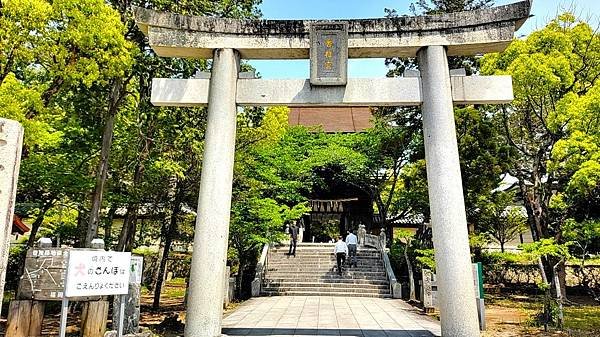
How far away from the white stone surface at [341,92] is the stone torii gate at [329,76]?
2cm

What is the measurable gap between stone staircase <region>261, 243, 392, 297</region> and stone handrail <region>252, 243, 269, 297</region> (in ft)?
0.88

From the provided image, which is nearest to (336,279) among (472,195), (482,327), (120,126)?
(472,195)

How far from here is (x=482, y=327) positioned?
9.63m

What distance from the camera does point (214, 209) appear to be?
24.6 ft

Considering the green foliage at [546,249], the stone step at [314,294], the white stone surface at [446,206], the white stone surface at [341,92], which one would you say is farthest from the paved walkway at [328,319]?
the white stone surface at [341,92]

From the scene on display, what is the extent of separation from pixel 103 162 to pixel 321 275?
33.9 feet

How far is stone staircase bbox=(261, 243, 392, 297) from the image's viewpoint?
1703 centimetres

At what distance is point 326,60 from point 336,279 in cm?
1197

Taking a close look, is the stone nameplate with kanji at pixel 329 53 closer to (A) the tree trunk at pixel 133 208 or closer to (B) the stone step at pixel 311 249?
(A) the tree trunk at pixel 133 208

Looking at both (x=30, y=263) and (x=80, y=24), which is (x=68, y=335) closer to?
(x=30, y=263)

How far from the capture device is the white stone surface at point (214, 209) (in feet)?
23.6

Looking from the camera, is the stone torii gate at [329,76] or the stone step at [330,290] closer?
the stone torii gate at [329,76]

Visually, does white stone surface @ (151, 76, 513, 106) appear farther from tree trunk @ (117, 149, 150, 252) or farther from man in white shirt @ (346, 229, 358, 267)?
man in white shirt @ (346, 229, 358, 267)

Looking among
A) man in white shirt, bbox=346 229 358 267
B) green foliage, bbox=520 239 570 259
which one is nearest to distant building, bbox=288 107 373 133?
man in white shirt, bbox=346 229 358 267
